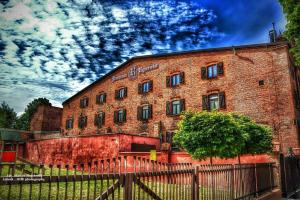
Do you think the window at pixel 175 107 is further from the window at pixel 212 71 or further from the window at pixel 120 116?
the window at pixel 120 116

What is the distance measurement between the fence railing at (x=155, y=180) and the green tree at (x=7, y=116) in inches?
2265

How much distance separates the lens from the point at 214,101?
75.5 ft

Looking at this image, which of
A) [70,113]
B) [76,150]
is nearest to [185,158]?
[76,150]

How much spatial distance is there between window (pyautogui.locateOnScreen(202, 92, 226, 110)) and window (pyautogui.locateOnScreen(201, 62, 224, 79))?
176 cm

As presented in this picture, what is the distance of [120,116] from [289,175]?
1952cm

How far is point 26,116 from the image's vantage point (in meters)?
59.8

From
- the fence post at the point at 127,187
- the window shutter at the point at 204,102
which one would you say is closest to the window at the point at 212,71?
the window shutter at the point at 204,102

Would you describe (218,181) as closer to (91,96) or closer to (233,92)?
(233,92)

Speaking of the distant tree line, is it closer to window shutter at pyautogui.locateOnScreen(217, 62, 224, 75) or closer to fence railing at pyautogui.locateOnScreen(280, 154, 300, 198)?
window shutter at pyautogui.locateOnScreen(217, 62, 224, 75)

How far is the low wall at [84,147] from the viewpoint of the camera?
1666cm

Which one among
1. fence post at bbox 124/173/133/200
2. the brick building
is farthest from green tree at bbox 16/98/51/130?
fence post at bbox 124/173/133/200

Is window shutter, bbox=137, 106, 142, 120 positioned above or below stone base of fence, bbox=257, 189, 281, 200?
above

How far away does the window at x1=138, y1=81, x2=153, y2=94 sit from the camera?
2761cm

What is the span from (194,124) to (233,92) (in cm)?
974
